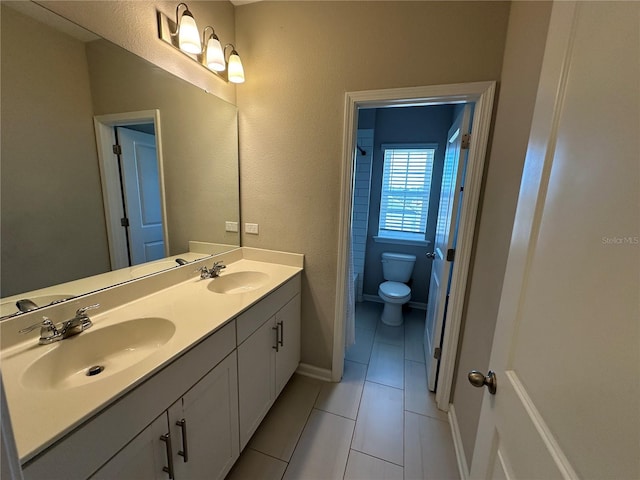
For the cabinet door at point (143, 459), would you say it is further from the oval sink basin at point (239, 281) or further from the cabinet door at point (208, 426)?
the oval sink basin at point (239, 281)

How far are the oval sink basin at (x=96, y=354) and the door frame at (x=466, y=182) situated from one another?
114 cm

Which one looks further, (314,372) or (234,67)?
(314,372)

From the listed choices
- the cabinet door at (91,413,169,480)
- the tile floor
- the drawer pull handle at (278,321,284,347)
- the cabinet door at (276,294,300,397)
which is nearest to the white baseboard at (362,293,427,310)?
the tile floor

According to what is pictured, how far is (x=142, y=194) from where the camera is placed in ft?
4.46

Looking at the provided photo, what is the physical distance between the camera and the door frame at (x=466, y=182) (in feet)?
4.62

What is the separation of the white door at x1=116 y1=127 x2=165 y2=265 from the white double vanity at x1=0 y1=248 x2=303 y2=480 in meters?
0.16

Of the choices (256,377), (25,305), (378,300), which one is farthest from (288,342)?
(378,300)

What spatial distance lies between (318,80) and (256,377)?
1800 mm

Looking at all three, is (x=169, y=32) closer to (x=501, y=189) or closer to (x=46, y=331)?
(x=46, y=331)

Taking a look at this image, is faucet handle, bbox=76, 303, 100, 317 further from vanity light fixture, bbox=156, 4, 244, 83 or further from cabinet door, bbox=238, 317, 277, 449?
A: vanity light fixture, bbox=156, 4, 244, 83

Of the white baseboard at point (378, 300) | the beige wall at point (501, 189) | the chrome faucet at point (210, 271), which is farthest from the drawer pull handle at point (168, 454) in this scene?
the white baseboard at point (378, 300)

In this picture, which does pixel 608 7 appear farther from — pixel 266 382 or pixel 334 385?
pixel 334 385

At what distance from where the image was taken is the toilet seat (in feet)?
8.86

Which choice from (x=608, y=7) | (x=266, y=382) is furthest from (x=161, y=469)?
(x=608, y=7)
